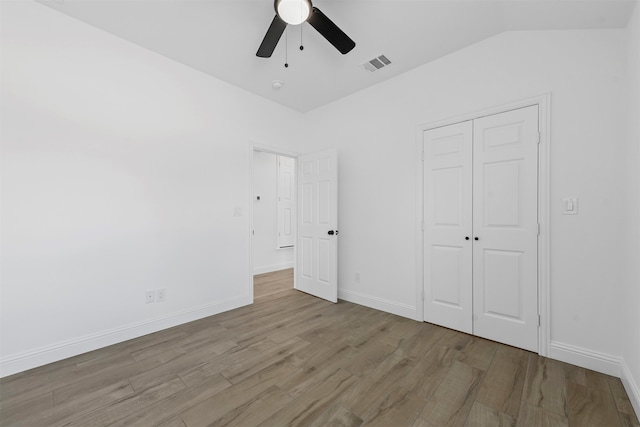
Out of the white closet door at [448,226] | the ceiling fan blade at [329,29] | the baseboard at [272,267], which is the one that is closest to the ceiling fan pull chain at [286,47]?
the ceiling fan blade at [329,29]

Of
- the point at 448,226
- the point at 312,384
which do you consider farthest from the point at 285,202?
the point at 312,384

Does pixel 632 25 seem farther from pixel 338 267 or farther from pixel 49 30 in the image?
pixel 49 30

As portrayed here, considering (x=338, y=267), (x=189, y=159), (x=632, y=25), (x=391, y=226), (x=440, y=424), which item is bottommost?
(x=440, y=424)

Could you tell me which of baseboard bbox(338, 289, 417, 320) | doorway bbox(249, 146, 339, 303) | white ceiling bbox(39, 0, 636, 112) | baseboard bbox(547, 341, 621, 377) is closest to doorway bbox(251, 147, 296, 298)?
doorway bbox(249, 146, 339, 303)

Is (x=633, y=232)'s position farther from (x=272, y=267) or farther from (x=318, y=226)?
(x=272, y=267)

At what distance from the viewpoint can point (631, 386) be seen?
1714mm

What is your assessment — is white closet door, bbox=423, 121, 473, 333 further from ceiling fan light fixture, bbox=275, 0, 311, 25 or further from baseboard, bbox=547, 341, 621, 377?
ceiling fan light fixture, bbox=275, 0, 311, 25

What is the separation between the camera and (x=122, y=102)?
2566mm

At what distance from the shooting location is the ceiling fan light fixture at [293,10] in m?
1.74

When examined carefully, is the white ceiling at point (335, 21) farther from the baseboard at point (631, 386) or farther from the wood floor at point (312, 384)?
the wood floor at point (312, 384)

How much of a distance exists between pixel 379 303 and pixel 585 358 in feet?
6.06

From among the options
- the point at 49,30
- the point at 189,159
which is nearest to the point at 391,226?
the point at 189,159

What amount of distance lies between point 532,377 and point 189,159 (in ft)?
12.3

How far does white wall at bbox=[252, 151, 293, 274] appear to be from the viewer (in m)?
5.30
